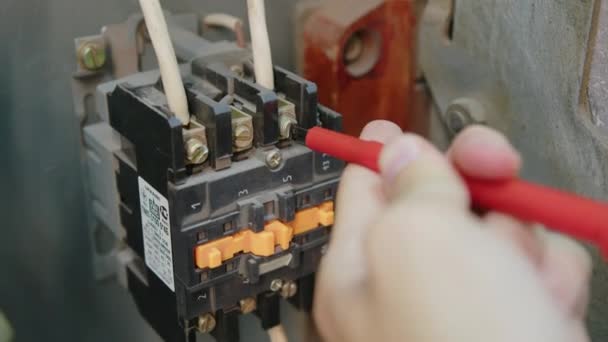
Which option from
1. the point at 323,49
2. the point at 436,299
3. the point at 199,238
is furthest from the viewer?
the point at 323,49

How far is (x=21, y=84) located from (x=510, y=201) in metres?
0.52

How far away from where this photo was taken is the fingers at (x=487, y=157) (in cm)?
50

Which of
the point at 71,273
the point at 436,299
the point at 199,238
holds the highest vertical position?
the point at 436,299

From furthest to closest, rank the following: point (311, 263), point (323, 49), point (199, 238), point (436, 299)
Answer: point (323, 49), point (311, 263), point (199, 238), point (436, 299)

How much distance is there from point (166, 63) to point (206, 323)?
0.83 ft

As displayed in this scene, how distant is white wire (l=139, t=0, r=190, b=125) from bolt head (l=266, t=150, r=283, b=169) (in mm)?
78

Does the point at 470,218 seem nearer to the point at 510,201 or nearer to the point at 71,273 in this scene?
the point at 510,201

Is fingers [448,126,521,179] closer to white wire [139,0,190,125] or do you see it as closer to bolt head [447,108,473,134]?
white wire [139,0,190,125]

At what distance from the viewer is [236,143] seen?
2.31 feet

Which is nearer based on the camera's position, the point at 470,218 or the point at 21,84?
the point at 470,218

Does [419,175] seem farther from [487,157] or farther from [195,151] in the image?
[195,151]

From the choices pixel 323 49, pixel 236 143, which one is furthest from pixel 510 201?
pixel 323 49

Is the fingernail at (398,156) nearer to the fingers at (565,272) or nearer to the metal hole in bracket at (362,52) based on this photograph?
the fingers at (565,272)

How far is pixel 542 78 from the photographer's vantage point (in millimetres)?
831
